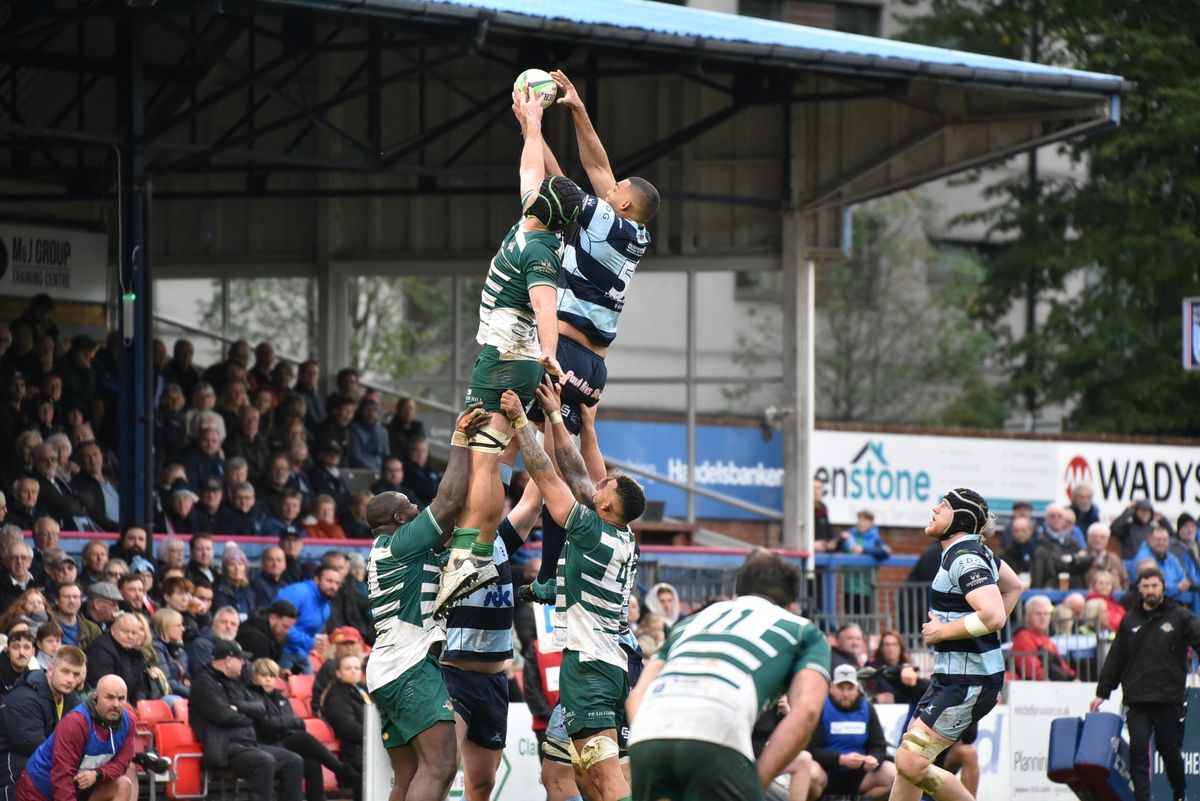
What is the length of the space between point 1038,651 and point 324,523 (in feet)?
24.7

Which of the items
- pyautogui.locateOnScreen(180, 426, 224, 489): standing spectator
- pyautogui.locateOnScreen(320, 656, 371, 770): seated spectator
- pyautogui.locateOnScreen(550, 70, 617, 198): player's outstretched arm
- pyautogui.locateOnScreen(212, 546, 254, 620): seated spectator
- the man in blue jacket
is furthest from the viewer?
pyautogui.locateOnScreen(180, 426, 224, 489): standing spectator

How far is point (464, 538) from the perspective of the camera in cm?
1183

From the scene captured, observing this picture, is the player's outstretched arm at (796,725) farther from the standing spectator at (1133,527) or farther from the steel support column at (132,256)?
the standing spectator at (1133,527)

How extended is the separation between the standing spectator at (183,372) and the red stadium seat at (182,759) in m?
8.52

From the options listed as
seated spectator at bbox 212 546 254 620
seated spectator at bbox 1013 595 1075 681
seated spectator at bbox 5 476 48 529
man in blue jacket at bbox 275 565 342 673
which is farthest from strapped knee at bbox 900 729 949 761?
seated spectator at bbox 5 476 48 529

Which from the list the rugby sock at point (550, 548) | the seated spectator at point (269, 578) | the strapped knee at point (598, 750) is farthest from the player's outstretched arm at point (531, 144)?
the seated spectator at point (269, 578)

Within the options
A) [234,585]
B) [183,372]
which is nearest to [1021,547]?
[183,372]

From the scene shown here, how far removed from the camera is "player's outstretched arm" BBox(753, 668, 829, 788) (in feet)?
29.7

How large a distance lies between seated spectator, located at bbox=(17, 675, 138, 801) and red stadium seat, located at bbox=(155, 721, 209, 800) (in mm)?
1171

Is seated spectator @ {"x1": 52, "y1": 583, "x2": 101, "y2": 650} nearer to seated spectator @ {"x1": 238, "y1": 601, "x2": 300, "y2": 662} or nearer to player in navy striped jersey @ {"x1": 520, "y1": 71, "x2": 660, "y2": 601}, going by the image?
seated spectator @ {"x1": 238, "y1": 601, "x2": 300, "y2": 662}

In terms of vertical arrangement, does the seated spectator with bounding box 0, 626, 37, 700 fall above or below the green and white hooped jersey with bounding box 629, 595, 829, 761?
below

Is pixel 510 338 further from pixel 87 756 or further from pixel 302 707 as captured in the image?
pixel 302 707

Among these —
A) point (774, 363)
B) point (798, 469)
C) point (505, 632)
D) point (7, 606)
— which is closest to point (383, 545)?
point (505, 632)

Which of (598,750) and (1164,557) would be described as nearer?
(598,750)
